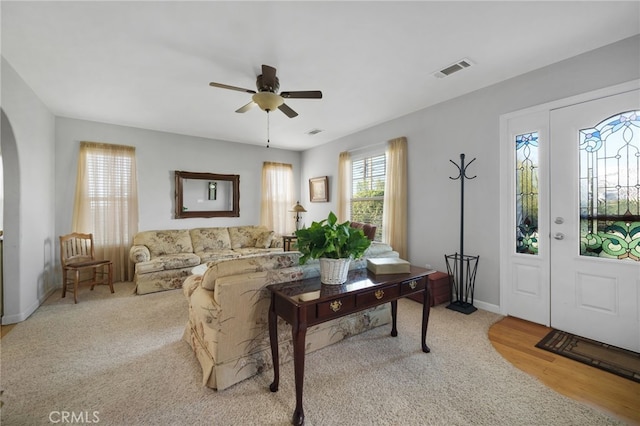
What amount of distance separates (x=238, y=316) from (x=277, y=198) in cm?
468

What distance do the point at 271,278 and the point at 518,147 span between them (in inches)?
120

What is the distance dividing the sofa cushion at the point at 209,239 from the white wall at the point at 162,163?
1.02 feet

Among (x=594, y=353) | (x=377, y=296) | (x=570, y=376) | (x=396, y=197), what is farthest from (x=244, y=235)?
(x=594, y=353)

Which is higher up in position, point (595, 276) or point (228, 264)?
point (228, 264)

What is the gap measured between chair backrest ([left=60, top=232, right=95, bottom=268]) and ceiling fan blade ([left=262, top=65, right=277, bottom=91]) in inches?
148

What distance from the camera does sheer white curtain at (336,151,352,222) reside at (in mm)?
5316

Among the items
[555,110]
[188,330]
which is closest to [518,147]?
[555,110]

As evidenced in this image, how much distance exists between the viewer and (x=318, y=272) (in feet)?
7.14

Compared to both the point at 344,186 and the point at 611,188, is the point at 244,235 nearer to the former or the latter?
the point at 344,186

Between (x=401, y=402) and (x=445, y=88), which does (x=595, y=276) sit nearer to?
(x=401, y=402)

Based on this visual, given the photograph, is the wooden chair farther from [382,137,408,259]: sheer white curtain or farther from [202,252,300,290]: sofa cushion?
[382,137,408,259]: sheer white curtain

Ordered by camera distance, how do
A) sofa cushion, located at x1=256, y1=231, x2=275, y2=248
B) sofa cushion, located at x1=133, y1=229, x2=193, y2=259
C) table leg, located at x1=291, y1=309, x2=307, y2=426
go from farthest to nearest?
sofa cushion, located at x1=256, y1=231, x2=275, y2=248 → sofa cushion, located at x1=133, y1=229, x2=193, y2=259 → table leg, located at x1=291, y1=309, x2=307, y2=426

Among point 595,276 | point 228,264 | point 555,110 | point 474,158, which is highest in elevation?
point 555,110

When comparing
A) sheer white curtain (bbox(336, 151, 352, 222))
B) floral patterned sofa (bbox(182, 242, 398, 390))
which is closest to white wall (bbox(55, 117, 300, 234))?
sheer white curtain (bbox(336, 151, 352, 222))
